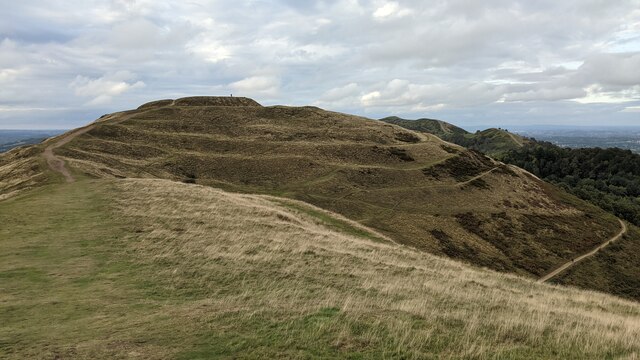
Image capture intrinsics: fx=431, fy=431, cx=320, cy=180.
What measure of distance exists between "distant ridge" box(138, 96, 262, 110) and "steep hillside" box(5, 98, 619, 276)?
4.18 m

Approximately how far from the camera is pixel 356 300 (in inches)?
551

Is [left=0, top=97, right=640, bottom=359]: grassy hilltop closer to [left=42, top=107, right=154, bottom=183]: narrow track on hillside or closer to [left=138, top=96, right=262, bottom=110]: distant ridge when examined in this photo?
[left=42, top=107, right=154, bottom=183]: narrow track on hillside

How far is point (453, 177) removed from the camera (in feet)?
246

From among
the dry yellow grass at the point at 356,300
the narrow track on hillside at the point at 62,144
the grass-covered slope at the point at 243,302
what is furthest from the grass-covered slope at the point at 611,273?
the narrow track on hillside at the point at 62,144

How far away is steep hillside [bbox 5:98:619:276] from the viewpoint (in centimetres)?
5641

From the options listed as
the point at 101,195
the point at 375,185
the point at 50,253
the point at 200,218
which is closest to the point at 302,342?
the point at 50,253

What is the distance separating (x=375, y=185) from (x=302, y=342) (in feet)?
191

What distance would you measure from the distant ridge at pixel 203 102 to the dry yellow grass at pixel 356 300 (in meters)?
76.3

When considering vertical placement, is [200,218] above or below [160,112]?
below

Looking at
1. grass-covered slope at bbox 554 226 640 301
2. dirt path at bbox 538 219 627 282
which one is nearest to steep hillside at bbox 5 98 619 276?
dirt path at bbox 538 219 627 282

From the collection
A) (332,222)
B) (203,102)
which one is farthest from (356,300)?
(203,102)

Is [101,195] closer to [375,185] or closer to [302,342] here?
[302,342]

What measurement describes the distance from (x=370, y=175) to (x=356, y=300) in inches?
2239

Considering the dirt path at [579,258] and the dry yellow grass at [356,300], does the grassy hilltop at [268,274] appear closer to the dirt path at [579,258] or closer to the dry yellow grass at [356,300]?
the dry yellow grass at [356,300]
